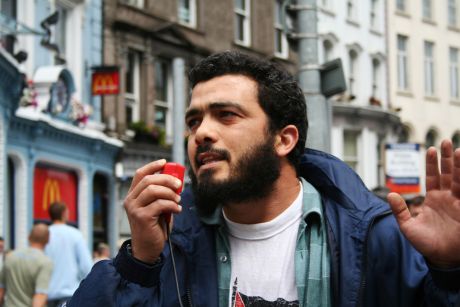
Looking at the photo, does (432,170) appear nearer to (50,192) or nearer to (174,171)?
(174,171)

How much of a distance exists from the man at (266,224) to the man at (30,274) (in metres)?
6.24

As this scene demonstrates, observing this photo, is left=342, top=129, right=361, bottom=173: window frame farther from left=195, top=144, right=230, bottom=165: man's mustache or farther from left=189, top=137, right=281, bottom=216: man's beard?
left=195, top=144, right=230, bottom=165: man's mustache

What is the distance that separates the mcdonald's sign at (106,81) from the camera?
861 inches

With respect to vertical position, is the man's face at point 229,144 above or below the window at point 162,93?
below

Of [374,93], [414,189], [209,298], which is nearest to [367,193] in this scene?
[209,298]

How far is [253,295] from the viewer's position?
327 cm

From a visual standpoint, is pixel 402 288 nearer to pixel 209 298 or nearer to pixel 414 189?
pixel 209 298

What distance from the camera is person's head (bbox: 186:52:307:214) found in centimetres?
326

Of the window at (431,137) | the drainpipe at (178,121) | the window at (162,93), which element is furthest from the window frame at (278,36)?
the drainpipe at (178,121)

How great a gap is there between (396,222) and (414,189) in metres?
20.6

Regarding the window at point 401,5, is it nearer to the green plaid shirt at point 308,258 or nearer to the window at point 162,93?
the window at point 162,93

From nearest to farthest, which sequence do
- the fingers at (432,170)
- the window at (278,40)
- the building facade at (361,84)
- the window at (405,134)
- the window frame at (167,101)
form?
the fingers at (432,170) < the window frame at (167,101) < the window at (278,40) < the building facade at (361,84) < the window at (405,134)

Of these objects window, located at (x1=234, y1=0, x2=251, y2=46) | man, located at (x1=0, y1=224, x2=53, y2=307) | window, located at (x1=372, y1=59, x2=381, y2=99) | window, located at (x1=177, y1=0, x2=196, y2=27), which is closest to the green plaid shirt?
man, located at (x1=0, y1=224, x2=53, y2=307)

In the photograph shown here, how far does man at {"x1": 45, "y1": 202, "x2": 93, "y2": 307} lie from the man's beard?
695 centimetres
